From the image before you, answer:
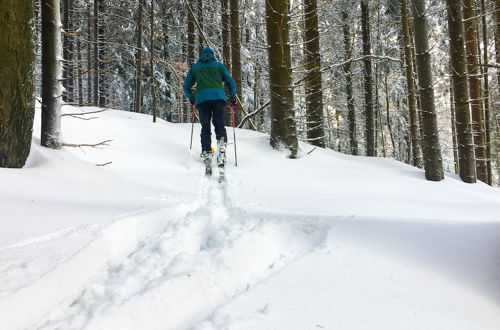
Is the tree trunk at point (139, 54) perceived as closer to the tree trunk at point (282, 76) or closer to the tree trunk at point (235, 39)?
the tree trunk at point (235, 39)

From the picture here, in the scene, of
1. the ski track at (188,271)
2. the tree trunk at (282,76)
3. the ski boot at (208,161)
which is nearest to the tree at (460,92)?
the tree trunk at (282,76)

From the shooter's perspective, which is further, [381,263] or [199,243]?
[199,243]

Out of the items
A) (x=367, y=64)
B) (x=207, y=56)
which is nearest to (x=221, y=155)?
(x=207, y=56)

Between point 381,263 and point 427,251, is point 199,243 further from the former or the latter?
point 427,251

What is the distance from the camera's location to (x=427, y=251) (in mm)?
2582

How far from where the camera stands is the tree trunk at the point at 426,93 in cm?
617

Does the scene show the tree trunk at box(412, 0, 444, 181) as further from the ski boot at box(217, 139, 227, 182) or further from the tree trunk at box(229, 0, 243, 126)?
the tree trunk at box(229, 0, 243, 126)

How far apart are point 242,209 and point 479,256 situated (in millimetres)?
2278

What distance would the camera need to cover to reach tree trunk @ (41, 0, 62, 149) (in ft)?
16.9

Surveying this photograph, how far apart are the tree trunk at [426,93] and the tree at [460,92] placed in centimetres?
169

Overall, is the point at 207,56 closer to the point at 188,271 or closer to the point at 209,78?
the point at 209,78

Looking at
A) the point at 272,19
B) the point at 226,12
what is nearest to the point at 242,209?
the point at 272,19

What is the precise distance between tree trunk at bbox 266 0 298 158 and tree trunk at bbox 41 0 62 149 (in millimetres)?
4027

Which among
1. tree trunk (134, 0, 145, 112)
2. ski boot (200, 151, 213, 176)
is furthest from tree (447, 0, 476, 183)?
tree trunk (134, 0, 145, 112)
